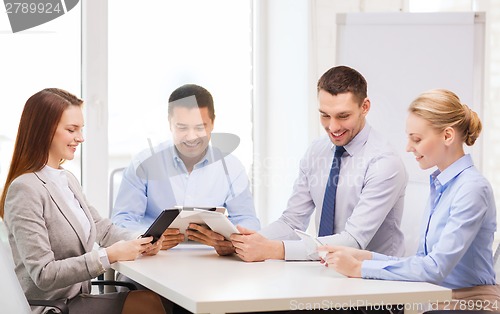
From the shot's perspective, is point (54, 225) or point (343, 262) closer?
point (343, 262)

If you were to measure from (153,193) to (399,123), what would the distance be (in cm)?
141

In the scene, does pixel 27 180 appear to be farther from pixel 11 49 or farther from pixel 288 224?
pixel 11 49

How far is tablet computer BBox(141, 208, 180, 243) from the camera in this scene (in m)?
2.71

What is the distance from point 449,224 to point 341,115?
79 centimetres

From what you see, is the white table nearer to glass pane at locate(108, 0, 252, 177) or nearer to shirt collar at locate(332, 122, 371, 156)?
shirt collar at locate(332, 122, 371, 156)

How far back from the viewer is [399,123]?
4.14 meters

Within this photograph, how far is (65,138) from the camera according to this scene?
2.79 m

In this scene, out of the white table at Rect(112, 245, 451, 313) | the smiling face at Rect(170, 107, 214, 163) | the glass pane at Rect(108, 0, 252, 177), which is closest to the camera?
A: the white table at Rect(112, 245, 451, 313)

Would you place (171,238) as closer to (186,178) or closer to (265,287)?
(186,178)

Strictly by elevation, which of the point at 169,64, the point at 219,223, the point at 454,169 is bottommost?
the point at 219,223

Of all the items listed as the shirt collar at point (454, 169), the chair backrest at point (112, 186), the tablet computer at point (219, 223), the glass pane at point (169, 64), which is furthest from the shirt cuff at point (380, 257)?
the glass pane at point (169, 64)

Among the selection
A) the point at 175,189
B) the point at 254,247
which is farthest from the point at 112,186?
the point at 254,247

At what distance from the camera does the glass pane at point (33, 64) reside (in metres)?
4.27

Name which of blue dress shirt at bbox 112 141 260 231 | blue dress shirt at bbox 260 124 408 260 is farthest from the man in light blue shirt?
blue dress shirt at bbox 260 124 408 260
